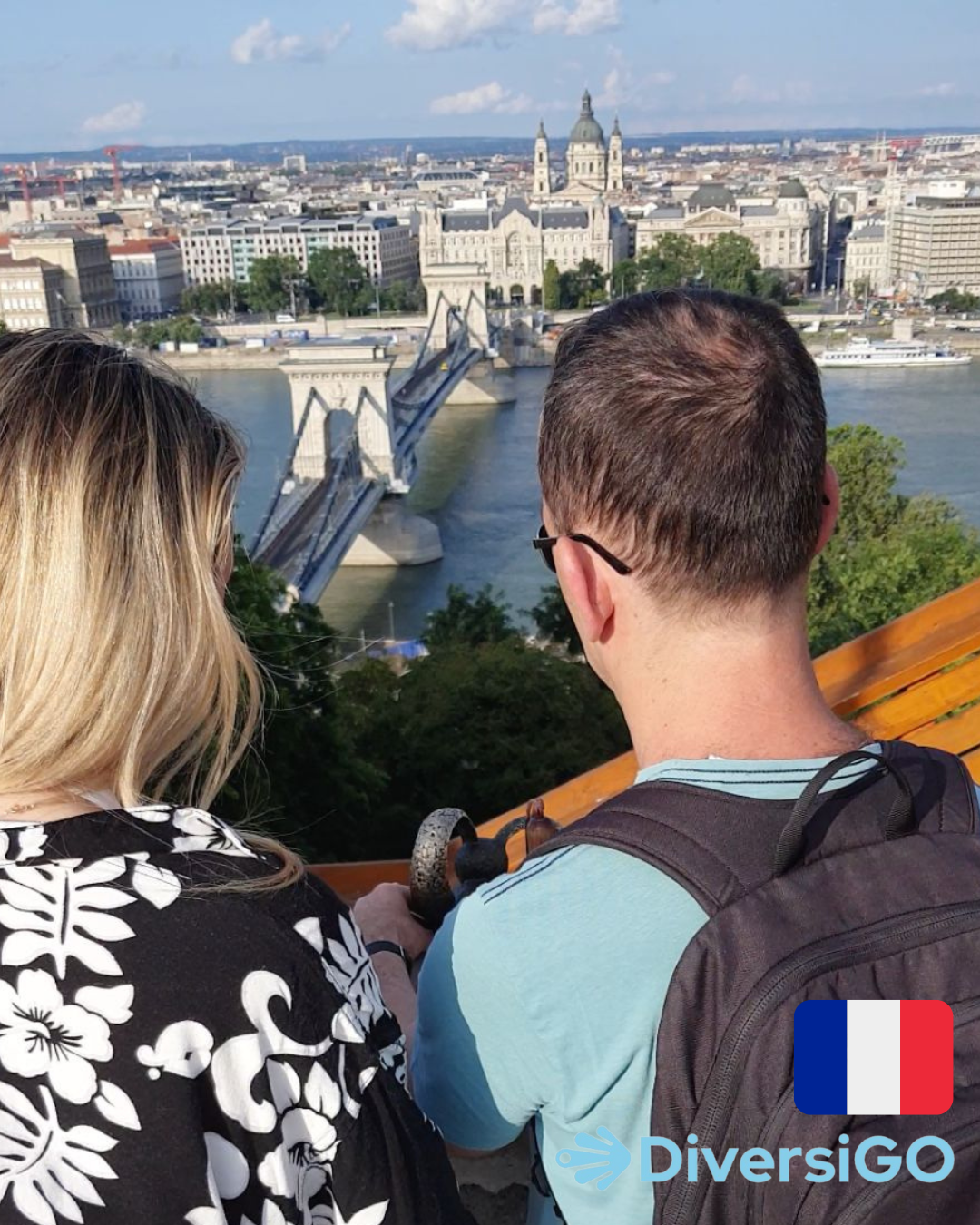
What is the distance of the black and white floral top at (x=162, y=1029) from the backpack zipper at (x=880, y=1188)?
20cm

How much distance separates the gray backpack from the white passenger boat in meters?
19.2

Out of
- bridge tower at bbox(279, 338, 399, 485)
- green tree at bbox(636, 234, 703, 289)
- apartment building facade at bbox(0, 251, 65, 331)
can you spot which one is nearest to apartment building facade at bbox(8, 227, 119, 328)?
apartment building facade at bbox(0, 251, 65, 331)

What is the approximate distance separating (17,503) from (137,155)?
15031 centimetres

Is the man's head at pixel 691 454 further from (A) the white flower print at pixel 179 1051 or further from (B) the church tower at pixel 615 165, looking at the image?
(B) the church tower at pixel 615 165

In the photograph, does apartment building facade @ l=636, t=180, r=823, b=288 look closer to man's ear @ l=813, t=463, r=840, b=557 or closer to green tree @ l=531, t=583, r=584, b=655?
green tree @ l=531, t=583, r=584, b=655

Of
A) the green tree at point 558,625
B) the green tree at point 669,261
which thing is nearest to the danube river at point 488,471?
the green tree at point 558,625

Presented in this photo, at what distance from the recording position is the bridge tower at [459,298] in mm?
21328

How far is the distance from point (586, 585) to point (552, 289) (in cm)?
2794

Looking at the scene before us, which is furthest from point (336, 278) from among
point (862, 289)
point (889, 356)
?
point (889, 356)

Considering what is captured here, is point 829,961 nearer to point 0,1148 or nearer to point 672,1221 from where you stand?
point 672,1221

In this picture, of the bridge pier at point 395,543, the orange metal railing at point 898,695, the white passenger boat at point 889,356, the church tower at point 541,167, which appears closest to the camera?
the orange metal railing at point 898,695

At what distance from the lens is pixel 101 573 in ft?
1.69

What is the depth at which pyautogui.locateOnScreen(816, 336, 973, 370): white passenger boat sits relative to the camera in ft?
62.6

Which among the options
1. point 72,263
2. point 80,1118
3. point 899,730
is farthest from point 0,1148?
point 72,263
